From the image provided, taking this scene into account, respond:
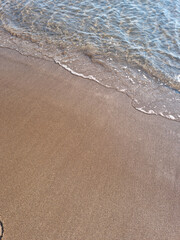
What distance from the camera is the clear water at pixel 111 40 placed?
4.59m

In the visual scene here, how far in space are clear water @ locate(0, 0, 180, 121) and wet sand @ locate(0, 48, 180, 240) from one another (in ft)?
1.79

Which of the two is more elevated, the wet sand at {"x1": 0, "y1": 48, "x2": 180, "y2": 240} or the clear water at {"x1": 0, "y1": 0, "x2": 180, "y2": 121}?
the clear water at {"x1": 0, "y1": 0, "x2": 180, "y2": 121}

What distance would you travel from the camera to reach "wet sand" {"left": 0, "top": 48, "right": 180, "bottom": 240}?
2.42 meters

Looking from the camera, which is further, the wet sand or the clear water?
the clear water

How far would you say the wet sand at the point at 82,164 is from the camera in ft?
7.93

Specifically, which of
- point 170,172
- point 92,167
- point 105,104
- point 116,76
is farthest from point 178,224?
point 116,76

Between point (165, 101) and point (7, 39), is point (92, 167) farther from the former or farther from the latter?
point (7, 39)

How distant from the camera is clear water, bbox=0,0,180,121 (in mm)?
4586

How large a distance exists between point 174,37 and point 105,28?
80.6 inches

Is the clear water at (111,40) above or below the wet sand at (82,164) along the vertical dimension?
above

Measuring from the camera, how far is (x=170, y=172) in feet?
10.1

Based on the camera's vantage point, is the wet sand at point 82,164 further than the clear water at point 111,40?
No

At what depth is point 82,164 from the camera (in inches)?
118

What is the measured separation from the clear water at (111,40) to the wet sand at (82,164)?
0.54 meters
